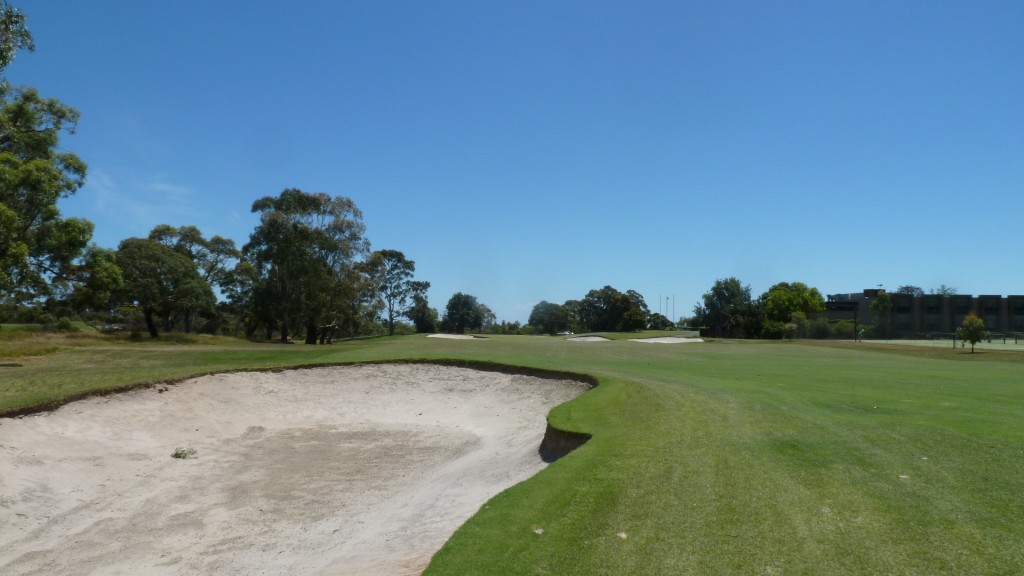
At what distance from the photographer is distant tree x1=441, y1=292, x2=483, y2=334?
11632cm

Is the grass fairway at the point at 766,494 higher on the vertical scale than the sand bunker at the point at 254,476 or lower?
higher

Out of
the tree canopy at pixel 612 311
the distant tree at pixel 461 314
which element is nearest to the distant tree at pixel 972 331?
the tree canopy at pixel 612 311

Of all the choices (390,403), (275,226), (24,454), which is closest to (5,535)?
(24,454)

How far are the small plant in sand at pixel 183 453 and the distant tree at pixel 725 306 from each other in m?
93.7

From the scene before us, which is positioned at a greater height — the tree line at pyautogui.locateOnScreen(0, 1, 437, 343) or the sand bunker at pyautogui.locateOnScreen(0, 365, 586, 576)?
the tree line at pyautogui.locateOnScreen(0, 1, 437, 343)

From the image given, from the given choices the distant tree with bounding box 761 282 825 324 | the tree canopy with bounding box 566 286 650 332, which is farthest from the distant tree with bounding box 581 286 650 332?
the distant tree with bounding box 761 282 825 324

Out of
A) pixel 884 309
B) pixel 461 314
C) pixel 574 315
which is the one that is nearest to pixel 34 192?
pixel 461 314

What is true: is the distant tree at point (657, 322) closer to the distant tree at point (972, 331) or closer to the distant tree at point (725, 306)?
the distant tree at point (725, 306)

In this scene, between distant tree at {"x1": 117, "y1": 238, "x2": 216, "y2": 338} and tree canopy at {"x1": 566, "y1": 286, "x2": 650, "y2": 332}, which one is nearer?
distant tree at {"x1": 117, "y1": 238, "x2": 216, "y2": 338}

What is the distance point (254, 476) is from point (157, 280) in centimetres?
4706

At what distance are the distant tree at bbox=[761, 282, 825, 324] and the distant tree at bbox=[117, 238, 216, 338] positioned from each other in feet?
260

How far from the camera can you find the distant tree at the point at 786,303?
111 metres

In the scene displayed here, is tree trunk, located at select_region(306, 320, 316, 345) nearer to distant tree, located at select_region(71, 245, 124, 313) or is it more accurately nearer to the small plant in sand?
distant tree, located at select_region(71, 245, 124, 313)

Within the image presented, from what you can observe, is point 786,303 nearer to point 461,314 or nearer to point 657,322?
point 657,322
